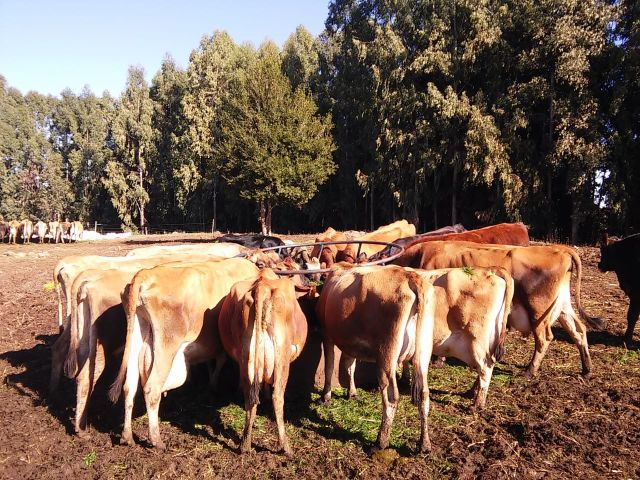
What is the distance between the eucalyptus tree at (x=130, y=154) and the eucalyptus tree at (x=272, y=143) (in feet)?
69.2

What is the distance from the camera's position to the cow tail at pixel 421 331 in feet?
15.8

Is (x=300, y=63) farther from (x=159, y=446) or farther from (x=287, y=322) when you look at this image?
(x=159, y=446)

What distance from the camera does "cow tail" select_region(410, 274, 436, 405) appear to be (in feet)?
15.8

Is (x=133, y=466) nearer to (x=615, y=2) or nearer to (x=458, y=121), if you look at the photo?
(x=458, y=121)

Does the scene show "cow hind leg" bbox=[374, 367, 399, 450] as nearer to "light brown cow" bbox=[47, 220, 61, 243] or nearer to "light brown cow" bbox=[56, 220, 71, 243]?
"light brown cow" bbox=[47, 220, 61, 243]

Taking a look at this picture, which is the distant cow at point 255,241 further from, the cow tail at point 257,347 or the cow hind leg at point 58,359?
the cow tail at point 257,347

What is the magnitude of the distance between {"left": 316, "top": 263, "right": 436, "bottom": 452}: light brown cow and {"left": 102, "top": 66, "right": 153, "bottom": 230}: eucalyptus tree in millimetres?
45407

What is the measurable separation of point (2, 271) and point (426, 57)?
21.9 m

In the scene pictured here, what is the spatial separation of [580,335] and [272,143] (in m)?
23.3

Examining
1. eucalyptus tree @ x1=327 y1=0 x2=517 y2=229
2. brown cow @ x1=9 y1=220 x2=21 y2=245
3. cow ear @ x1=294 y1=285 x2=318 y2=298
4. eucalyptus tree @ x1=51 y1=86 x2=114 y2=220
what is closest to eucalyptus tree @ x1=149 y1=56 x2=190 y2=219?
eucalyptus tree @ x1=51 y1=86 x2=114 y2=220

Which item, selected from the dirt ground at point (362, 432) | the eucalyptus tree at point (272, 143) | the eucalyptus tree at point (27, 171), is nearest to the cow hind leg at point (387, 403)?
the dirt ground at point (362, 432)

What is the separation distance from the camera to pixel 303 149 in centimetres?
2859

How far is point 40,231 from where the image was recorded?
34844 millimetres

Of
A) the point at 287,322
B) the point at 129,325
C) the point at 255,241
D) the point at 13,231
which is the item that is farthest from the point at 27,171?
the point at 287,322
